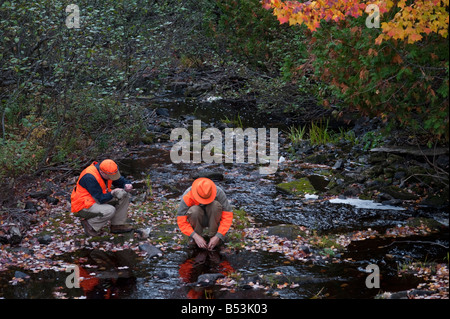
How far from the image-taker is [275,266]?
729 cm

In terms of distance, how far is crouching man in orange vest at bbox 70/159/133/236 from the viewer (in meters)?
8.09

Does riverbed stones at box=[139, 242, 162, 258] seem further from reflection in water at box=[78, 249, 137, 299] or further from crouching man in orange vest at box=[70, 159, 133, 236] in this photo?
→ crouching man in orange vest at box=[70, 159, 133, 236]

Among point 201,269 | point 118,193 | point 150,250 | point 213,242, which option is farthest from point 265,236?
point 118,193

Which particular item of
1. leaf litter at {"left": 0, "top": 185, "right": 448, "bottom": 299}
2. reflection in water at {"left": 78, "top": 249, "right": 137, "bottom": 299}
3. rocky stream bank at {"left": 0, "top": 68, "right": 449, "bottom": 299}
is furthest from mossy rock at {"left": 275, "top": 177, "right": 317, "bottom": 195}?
reflection in water at {"left": 78, "top": 249, "right": 137, "bottom": 299}

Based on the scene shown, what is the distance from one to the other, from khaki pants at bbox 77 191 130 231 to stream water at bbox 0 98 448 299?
56cm

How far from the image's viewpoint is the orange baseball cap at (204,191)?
745 cm

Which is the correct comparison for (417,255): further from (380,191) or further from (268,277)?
(380,191)

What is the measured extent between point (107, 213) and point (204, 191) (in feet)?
6.11

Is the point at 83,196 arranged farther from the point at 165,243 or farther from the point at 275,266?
the point at 275,266

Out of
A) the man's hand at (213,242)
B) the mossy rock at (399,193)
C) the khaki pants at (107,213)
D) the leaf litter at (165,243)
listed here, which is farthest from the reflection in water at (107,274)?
the mossy rock at (399,193)

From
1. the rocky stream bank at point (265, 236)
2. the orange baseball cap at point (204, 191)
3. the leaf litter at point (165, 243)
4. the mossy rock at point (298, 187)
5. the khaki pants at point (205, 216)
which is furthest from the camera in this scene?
the mossy rock at point (298, 187)

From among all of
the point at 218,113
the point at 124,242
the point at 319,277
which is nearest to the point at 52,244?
the point at 124,242

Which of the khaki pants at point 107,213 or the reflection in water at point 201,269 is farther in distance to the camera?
the khaki pants at point 107,213

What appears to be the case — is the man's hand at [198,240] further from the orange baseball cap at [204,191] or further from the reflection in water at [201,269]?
the orange baseball cap at [204,191]
